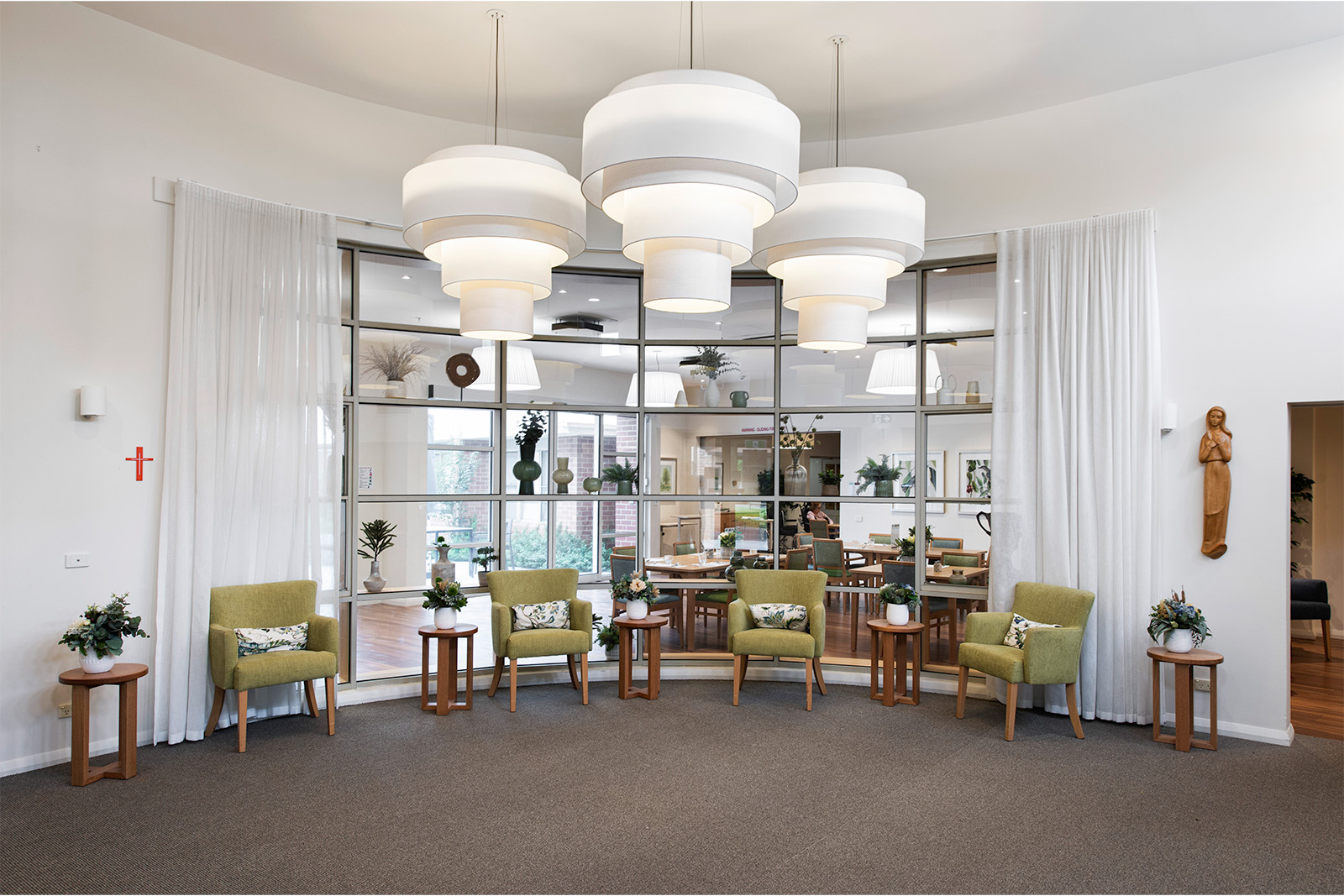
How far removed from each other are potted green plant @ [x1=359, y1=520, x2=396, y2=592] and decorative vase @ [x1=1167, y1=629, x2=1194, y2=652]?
5.34m

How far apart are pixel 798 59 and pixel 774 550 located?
3.68m

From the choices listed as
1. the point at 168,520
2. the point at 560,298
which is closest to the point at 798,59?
the point at 560,298

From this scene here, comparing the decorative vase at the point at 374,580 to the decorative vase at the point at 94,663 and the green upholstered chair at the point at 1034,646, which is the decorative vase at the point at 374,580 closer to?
the decorative vase at the point at 94,663

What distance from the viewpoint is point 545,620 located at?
243 inches

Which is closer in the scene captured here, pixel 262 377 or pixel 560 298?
pixel 262 377

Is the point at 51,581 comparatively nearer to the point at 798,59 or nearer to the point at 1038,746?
the point at 798,59

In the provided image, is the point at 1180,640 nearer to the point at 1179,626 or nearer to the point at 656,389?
the point at 1179,626

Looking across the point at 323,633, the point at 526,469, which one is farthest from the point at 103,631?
the point at 526,469

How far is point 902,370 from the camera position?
6.57 metres

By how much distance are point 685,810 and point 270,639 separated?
9.53 feet

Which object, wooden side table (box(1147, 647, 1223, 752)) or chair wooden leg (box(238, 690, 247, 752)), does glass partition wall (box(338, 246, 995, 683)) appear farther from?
wooden side table (box(1147, 647, 1223, 752))

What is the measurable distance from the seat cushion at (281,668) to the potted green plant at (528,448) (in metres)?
2.00

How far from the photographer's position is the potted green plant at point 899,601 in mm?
6062

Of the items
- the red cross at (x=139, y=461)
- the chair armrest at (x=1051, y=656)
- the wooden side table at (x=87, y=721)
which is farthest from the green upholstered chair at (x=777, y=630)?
the red cross at (x=139, y=461)
